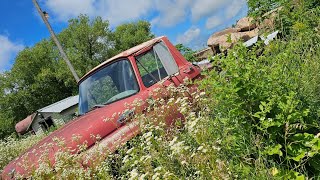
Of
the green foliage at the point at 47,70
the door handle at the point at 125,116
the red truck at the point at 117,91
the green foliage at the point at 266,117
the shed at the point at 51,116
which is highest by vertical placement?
the green foliage at the point at 47,70

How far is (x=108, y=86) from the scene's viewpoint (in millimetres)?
4867

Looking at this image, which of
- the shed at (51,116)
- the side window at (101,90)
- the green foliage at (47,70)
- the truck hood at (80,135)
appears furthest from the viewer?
the green foliage at (47,70)

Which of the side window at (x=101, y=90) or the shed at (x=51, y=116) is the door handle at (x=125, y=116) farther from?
the shed at (x=51, y=116)

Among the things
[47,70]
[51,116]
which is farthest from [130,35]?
[51,116]

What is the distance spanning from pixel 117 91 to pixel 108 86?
24 centimetres

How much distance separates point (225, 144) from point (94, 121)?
2018 mm

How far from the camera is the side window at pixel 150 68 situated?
4731 mm

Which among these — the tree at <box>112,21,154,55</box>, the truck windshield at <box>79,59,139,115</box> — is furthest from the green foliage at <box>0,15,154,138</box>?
the truck windshield at <box>79,59,139,115</box>

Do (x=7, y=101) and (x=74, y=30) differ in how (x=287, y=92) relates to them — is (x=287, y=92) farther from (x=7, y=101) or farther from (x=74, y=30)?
(x=74, y=30)

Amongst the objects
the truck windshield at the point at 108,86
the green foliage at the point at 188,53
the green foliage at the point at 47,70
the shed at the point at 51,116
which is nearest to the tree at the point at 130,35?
the green foliage at the point at 47,70

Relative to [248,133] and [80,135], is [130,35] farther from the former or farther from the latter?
[248,133]

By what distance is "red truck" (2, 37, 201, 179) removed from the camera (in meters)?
3.88

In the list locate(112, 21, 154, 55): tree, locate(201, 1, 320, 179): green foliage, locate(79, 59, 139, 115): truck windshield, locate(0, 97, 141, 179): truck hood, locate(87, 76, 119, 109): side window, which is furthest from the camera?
locate(112, 21, 154, 55): tree

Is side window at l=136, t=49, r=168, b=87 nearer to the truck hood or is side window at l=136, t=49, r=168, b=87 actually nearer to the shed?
the truck hood
